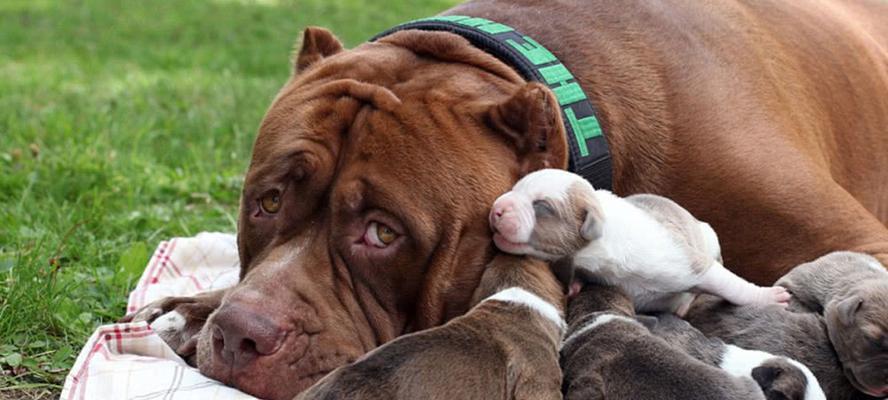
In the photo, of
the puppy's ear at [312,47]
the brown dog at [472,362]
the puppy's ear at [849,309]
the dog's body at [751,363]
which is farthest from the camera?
the puppy's ear at [312,47]

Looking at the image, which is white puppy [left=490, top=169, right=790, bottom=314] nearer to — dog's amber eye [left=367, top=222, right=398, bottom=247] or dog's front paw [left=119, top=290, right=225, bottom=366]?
dog's amber eye [left=367, top=222, right=398, bottom=247]

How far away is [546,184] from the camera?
346 centimetres

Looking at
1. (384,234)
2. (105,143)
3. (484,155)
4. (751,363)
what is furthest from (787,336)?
(105,143)

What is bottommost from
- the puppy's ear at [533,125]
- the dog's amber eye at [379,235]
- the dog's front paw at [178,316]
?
the dog's front paw at [178,316]

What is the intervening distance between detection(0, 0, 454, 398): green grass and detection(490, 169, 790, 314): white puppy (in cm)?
150

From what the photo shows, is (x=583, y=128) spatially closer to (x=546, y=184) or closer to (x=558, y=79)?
(x=558, y=79)

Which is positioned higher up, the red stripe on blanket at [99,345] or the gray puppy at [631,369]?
the gray puppy at [631,369]

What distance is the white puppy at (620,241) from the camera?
11.3 ft

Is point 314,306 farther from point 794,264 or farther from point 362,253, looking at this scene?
point 794,264

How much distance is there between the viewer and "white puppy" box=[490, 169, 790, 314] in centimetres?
344

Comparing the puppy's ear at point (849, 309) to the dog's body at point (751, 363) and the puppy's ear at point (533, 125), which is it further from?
Answer: the puppy's ear at point (533, 125)

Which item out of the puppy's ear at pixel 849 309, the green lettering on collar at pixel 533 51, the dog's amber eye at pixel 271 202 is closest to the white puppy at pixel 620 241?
the puppy's ear at pixel 849 309

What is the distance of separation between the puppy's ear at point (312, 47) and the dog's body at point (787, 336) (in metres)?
1.54

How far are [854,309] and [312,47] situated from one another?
194 centimetres
